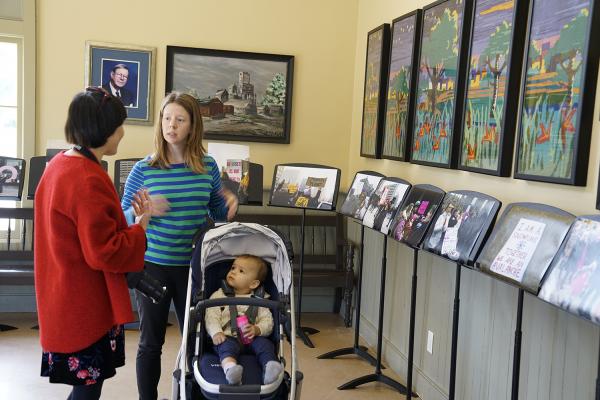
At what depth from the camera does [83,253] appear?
2.05m

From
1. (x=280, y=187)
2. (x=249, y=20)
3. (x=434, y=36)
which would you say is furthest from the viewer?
(x=249, y=20)

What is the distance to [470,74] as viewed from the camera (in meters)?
3.15

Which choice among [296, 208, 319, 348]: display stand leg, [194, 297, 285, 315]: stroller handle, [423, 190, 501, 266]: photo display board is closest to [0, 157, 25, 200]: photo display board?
[296, 208, 319, 348]: display stand leg

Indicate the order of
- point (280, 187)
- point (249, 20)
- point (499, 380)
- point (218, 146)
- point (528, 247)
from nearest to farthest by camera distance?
1. point (528, 247)
2. point (499, 380)
3. point (280, 187)
4. point (218, 146)
5. point (249, 20)

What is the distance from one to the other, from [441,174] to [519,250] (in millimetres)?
1350

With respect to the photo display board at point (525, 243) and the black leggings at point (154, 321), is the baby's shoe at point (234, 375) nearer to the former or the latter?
the black leggings at point (154, 321)

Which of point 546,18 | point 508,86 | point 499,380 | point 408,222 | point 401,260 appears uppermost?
point 546,18

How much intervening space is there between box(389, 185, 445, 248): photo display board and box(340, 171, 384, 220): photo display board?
1.65 ft

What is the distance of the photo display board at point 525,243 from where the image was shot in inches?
83.4

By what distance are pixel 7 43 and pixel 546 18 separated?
4088mm

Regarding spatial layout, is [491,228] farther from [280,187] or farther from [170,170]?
[280,187]

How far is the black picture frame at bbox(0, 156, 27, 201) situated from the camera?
182 inches

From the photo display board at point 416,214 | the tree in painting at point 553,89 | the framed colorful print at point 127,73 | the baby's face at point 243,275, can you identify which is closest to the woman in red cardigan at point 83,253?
the baby's face at point 243,275

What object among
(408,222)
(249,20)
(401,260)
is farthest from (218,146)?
(408,222)
